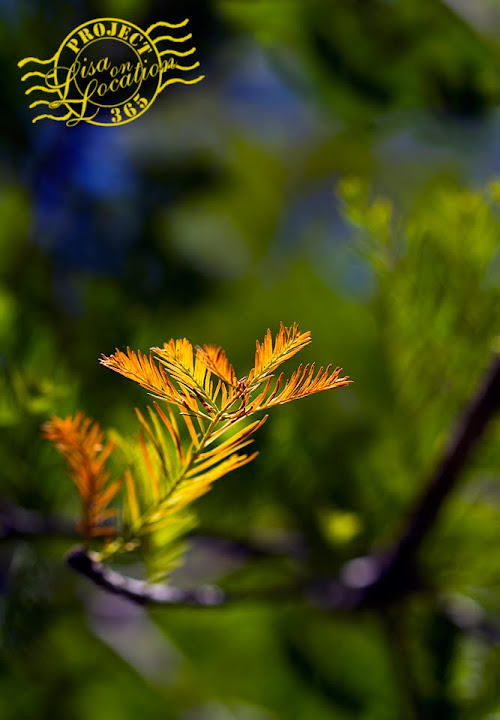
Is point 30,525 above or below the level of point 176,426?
below

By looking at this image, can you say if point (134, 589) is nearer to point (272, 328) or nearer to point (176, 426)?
point (176, 426)

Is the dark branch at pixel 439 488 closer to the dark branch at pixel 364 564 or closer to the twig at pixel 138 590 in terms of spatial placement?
the dark branch at pixel 364 564

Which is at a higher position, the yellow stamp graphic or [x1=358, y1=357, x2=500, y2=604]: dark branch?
the yellow stamp graphic

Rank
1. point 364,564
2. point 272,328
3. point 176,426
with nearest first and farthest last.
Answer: point 176,426 < point 364,564 < point 272,328

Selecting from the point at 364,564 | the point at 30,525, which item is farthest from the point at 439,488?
the point at 30,525

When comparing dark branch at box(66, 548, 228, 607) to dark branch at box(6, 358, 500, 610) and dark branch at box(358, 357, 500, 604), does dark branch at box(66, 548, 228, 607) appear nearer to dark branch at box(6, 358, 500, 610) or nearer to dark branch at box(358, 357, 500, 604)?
dark branch at box(6, 358, 500, 610)

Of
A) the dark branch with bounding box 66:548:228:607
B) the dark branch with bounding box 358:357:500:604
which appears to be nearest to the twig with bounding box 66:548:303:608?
Result: the dark branch with bounding box 66:548:228:607
